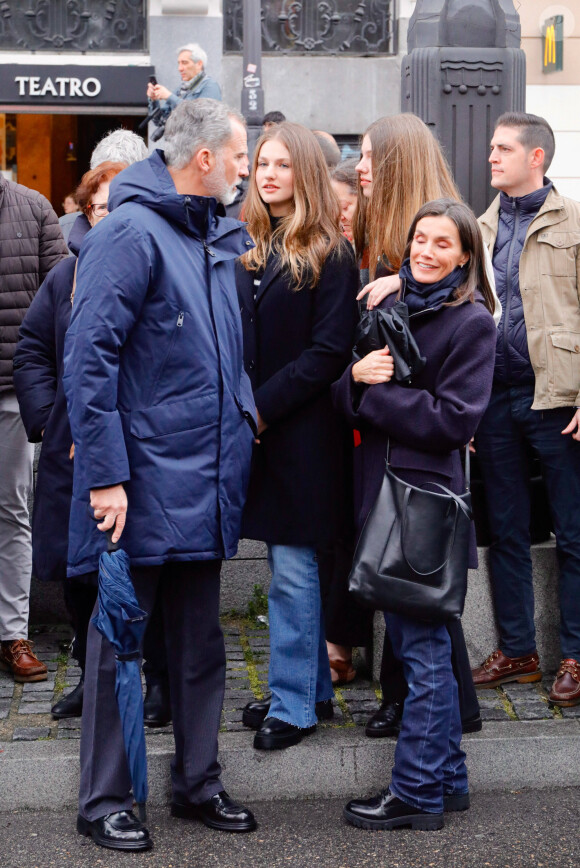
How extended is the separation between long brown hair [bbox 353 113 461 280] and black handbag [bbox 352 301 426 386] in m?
0.39

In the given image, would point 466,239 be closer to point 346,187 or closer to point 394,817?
point 346,187

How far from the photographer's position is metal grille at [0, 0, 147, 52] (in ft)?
45.3

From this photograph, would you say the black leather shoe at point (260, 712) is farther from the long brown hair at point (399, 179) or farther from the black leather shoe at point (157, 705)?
the long brown hair at point (399, 179)

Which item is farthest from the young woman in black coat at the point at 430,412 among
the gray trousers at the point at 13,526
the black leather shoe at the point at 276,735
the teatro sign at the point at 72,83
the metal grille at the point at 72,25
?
the metal grille at the point at 72,25

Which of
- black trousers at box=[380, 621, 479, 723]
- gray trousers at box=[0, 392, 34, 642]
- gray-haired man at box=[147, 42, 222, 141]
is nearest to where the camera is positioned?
black trousers at box=[380, 621, 479, 723]

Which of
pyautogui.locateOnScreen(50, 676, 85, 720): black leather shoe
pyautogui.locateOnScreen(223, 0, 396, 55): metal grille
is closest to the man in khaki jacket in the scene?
pyautogui.locateOnScreen(50, 676, 85, 720): black leather shoe

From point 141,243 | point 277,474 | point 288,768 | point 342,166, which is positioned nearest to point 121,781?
point 288,768

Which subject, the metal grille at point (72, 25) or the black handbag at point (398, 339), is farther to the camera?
the metal grille at point (72, 25)

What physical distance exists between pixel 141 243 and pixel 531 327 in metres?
1.73

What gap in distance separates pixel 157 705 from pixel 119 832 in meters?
0.76

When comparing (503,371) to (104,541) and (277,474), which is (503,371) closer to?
(277,474)

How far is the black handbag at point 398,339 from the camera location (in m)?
3.77

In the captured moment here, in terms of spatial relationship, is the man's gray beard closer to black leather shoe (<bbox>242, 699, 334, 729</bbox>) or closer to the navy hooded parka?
the navy hooded parka

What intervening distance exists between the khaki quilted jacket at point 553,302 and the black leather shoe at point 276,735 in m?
1.51
